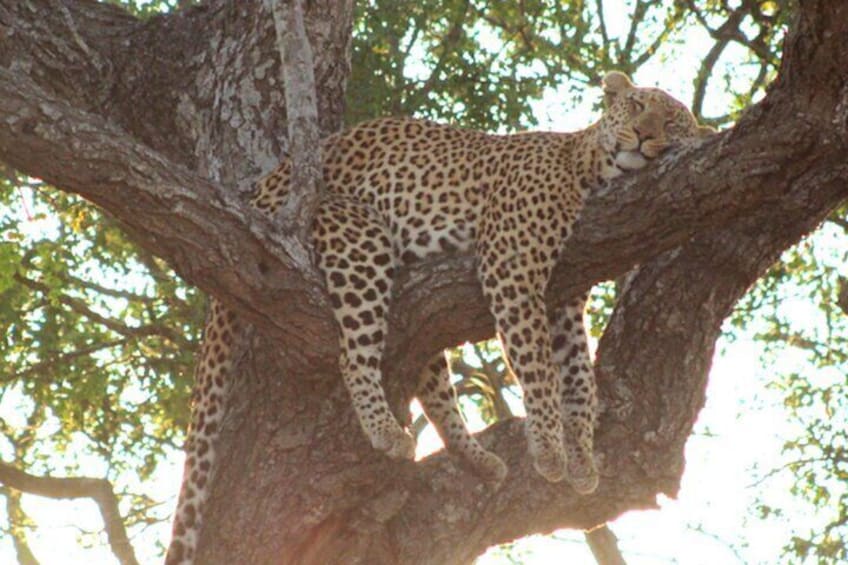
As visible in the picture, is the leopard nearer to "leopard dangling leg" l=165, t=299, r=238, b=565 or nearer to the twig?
"leopard dangling leg" l=165, t=299, r=238, b=565

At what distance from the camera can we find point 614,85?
8.55m

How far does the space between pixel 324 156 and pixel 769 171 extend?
8.35 ft

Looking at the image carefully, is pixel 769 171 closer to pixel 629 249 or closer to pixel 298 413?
pixel 629 249

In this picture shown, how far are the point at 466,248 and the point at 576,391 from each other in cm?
88

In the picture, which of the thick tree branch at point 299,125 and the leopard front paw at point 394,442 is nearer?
the thick tree branch at point 299,125

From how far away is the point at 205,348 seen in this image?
25.5 feet

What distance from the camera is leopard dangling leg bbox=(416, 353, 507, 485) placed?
778 cm

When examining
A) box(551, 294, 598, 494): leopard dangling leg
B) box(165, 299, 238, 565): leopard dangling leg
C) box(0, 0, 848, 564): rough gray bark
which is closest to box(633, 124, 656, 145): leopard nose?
box(0, 0, 848, 564): rough gray bark

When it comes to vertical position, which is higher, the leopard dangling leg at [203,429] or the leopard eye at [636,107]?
the leopard eye at [636,107]

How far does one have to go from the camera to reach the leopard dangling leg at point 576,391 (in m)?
7.70

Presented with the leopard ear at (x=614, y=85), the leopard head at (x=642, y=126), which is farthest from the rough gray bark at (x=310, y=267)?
the leopard ear at (x=614, y=85)

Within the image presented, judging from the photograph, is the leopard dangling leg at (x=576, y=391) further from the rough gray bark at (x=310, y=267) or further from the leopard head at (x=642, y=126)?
the leopard head at (x=642, y=126)

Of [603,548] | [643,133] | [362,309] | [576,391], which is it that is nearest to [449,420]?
[576,391]

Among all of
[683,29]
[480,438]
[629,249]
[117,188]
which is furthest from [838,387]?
[117,188]
